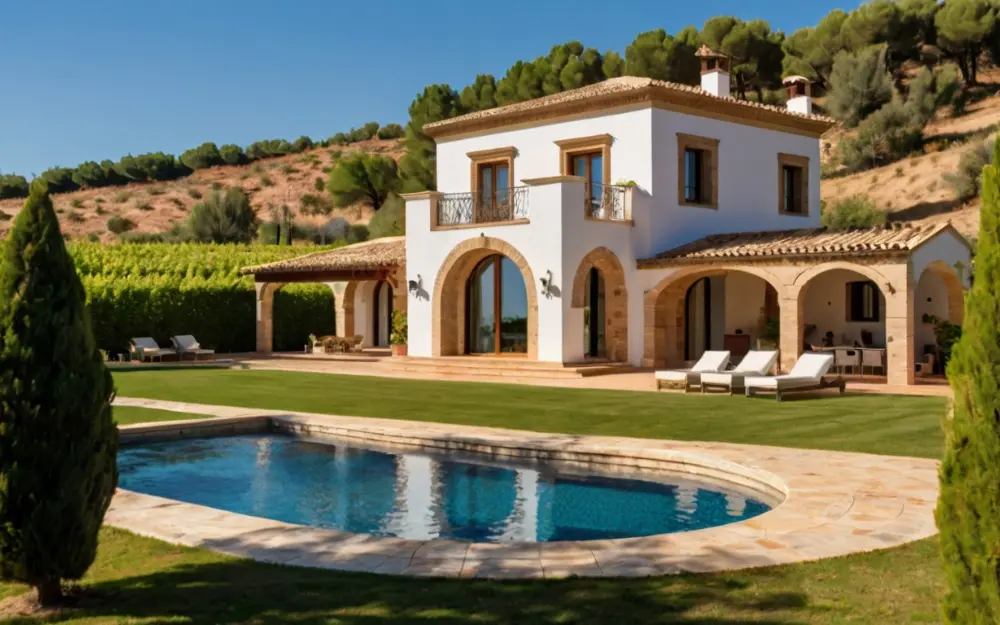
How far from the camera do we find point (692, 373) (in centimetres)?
1884

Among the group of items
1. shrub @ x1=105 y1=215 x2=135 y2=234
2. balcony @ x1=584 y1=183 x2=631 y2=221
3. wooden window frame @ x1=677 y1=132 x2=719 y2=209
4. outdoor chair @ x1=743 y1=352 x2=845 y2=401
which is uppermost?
shrub @ x1=105 y1=215 x2=135 y2=234

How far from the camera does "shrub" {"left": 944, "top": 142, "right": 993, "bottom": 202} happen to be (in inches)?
1750

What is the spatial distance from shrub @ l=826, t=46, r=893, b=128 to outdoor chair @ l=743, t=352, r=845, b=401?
140ft

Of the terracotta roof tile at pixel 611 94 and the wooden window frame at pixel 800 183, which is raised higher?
the terracotta roof tile at pixel 611 94

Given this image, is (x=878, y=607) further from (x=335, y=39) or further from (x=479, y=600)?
(x=335, y=39)

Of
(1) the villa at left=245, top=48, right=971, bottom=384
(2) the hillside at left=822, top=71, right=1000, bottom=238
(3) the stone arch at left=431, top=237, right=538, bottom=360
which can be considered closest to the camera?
(1) the villa at left=245, top=48, right=971, bottom=384

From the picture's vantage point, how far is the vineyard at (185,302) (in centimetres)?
3044

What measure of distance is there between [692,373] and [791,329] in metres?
3.88

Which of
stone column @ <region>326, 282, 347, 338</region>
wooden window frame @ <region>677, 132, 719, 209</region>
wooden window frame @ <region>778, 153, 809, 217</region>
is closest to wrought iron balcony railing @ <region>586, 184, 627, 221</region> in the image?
wooden window frame @ <region>677, 132, 719, 209</region>

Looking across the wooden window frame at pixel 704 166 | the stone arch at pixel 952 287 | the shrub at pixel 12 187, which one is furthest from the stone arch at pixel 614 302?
the shrub at pixel 12 187

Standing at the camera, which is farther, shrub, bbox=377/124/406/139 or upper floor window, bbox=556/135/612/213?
shrub, bbox=377/124/406/139

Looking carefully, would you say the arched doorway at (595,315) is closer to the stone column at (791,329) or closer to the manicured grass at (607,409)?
the manicured grass at (607,409)

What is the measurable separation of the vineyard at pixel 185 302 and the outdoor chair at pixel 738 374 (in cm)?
1862

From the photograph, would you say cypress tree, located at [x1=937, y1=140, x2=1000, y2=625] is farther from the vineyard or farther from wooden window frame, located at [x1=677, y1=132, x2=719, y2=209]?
the vineyard
